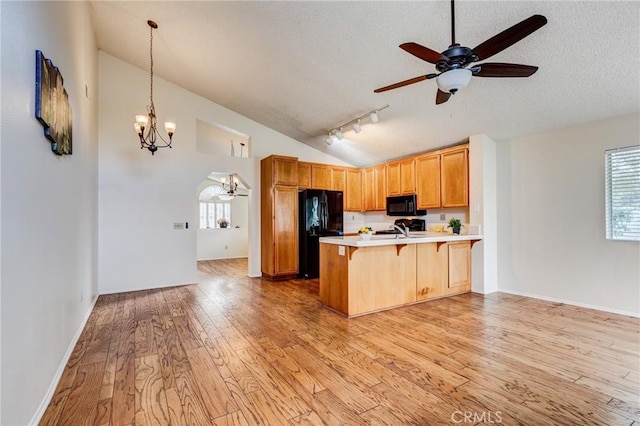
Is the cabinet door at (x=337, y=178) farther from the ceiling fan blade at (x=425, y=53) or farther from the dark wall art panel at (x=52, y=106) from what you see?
the dark wall art panel at (x=52, y=106)

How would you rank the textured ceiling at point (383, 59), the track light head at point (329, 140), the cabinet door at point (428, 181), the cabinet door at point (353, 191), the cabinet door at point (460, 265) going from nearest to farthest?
the textured ceiling at point (383, 59), the cabinet door at point (460, 265), the cabinet door at point (428, 181), the track light head at point (329, 140), the cabinet door at point (353, 191)

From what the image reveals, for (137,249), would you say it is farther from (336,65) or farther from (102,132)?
(336,65)

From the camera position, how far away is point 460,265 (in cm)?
440

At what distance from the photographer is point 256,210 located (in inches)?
228

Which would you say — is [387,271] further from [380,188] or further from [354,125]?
[380,188]

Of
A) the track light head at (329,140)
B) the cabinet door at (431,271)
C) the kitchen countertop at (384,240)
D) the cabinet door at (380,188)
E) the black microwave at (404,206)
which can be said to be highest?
the track light head at (329,140)

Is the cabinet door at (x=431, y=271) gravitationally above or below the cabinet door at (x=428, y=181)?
below

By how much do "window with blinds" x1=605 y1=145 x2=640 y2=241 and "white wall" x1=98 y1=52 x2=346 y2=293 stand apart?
5.82m

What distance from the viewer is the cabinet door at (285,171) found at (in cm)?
534

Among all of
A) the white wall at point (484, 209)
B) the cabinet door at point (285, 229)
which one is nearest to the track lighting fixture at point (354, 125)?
the cabinet door at point (285, 229)

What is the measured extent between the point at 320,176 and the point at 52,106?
4.53 m

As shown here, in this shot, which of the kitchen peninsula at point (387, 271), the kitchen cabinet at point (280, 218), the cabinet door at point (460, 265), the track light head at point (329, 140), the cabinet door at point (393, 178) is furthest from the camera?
the cabinet door at point (393, 178)

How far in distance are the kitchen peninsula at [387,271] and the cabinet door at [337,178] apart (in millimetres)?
2664

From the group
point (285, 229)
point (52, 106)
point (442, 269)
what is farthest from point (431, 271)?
point (52, 106)
